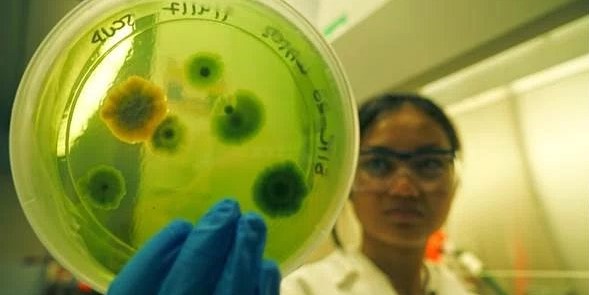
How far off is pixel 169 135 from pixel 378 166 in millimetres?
416

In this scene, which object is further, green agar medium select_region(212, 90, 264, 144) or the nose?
the nose

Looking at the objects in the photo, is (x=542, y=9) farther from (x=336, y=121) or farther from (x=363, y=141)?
(x=336, y=121)

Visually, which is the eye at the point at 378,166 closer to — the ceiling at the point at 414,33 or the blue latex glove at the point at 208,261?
the ceiling at the point at 414,33

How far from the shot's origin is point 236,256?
35 cm

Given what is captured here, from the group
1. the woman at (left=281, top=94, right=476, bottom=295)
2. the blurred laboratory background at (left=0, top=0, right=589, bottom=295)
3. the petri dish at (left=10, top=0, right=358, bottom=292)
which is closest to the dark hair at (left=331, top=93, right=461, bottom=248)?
the woman at (left=281, top=94, right=476, bottom=295)

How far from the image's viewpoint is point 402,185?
2.45 feet

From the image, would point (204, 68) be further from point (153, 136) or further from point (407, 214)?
point (407, 214)

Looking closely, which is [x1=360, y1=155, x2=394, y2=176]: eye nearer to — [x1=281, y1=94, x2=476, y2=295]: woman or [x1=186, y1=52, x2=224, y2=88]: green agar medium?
[x1=281, y1=94, x2=476, y2=295]: woman

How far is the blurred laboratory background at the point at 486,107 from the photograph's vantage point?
2.78 ft

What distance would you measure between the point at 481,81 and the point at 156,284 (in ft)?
3.29

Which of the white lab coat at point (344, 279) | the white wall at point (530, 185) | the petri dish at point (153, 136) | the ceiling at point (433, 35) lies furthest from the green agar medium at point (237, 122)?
the white wall at point (530, 185)

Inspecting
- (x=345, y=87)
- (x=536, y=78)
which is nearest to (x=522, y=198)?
(x=536, y=78)

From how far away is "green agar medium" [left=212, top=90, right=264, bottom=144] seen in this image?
41cm

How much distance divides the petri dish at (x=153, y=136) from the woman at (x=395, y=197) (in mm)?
341
